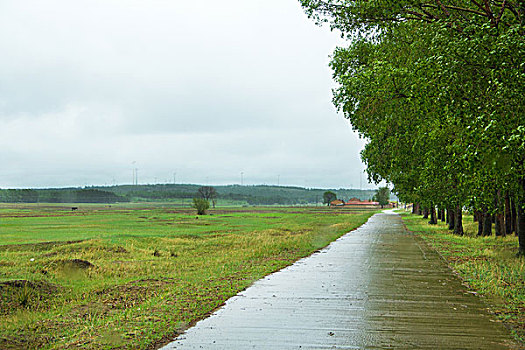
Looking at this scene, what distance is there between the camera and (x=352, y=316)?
28.3ft

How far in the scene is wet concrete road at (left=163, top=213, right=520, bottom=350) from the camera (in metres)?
6.98

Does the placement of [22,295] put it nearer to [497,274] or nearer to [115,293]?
[115,293]

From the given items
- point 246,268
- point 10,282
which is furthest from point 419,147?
point 10,282

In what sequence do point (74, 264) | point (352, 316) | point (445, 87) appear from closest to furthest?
1. point (352, 316)
2. point (445, 87)
3. point (74, 264)

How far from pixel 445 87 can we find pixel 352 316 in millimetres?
5052

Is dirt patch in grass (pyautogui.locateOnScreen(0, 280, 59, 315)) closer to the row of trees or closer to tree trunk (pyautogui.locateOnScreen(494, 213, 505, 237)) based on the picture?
the row of trees

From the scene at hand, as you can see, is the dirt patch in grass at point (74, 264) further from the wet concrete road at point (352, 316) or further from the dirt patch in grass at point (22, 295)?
the wet concrete road at point (352, 316)

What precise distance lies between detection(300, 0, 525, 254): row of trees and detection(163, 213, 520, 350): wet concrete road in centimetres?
256

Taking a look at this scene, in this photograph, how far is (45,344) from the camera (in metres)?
6.95

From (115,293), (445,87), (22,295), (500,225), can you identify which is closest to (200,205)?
(500,225)

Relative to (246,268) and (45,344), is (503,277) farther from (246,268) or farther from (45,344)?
(45,344)

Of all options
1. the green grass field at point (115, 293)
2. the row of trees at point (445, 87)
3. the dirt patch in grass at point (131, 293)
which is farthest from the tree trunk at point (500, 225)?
the dirt patch in grass at point (131, 293)

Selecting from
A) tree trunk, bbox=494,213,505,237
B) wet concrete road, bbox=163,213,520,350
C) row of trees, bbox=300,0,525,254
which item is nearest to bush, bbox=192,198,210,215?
tree trunk, bbox=494,213,505,237

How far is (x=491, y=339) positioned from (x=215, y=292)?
6.04 meters
